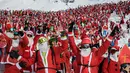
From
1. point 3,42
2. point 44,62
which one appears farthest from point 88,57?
point 3,42

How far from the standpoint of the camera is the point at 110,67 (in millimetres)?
8539

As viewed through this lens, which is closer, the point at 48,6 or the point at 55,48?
the point at 55,48

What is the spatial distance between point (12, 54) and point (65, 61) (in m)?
1.24

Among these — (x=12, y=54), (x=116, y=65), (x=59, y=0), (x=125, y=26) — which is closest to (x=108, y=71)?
(x=116, y=65)

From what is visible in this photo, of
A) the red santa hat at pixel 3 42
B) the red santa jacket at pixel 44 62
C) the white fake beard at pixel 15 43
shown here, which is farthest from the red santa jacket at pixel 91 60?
the red santa hat at pixel 3 42

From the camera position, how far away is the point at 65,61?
9.70m

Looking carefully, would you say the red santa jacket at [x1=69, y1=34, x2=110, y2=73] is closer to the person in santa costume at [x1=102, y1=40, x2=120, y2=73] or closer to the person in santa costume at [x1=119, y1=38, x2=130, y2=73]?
the person in santa costume at [x1=102, y1=40, x2=120, y2=73]

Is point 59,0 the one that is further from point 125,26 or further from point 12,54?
point 12,54

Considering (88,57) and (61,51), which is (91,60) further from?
(61,51)

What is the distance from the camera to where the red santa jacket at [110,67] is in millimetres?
8500

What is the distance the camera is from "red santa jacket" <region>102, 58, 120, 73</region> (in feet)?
27.9

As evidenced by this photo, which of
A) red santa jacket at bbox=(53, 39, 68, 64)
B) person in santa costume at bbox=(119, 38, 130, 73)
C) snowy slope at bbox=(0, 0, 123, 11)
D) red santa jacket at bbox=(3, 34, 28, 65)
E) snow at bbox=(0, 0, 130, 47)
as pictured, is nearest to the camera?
person in santa costume at bbox=(119, 38, 130, 73)

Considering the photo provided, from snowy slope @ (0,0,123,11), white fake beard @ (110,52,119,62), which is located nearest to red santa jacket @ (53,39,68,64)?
white fake beard @ (110,52,119,62)

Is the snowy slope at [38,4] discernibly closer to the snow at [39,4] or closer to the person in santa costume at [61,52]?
the snow at [39,4]
